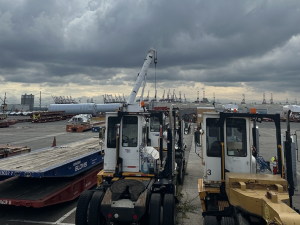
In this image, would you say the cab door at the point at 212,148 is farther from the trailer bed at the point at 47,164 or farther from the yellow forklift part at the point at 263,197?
the trailer bed at the point at 47,164

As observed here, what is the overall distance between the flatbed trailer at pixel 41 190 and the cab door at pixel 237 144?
16.2 feet

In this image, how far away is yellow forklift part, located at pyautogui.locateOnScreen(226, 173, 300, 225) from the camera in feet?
11.0

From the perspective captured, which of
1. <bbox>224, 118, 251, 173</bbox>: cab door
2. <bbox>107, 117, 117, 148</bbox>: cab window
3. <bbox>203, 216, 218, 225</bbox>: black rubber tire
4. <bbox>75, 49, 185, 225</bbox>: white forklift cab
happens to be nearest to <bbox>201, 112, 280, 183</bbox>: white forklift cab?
<bbox>224, 118, 251, 173</bbox>: cab door

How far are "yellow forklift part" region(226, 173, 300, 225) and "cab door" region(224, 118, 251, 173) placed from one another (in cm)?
66

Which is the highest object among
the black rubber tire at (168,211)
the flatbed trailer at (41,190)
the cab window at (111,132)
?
the cab window at (111,132)

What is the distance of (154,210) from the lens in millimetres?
5055

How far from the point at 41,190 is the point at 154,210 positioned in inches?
166

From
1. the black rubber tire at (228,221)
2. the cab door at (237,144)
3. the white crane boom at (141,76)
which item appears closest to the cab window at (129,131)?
the cab door at (237,144)

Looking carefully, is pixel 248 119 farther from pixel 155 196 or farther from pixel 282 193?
pixel 155 196

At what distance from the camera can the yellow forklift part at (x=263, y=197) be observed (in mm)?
3342

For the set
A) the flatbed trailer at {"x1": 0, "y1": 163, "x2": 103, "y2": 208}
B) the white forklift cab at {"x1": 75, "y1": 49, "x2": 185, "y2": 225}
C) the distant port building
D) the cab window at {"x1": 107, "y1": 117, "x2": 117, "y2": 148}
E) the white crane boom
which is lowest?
the flatbed trailer at {"x1": 0, "y1": 163, "x2": 103, "y2": 208}

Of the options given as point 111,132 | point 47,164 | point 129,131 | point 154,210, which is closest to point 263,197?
point 154,210

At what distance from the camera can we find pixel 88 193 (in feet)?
17.9

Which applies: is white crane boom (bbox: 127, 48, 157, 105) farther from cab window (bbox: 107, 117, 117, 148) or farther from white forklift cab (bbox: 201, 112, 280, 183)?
white forklift cab (bbox: 201, 112, 280, 183)
